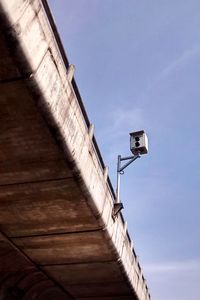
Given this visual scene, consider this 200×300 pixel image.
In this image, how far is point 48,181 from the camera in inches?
264

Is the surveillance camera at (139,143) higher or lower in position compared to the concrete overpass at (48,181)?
higher

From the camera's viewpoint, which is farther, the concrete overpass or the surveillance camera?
the surveillance camera

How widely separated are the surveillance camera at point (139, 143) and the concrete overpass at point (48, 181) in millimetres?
2410

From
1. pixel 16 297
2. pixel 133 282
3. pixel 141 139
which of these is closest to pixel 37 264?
pixel 16 297

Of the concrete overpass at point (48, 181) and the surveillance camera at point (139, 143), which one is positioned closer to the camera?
the concrete overpass at point (48, 181)

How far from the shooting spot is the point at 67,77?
609 cm

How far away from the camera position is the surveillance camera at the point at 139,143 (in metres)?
11.1

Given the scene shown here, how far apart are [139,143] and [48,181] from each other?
525cm

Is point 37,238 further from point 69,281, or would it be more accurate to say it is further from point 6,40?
point 6,40

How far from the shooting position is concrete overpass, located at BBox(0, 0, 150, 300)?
4.79 metres

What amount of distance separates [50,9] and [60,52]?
797 mm

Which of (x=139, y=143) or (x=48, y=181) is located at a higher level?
(x=139, y=143)

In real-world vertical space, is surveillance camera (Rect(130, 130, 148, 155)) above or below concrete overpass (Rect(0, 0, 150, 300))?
above

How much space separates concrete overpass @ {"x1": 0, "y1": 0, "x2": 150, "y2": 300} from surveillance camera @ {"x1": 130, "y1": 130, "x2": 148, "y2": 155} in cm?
241
